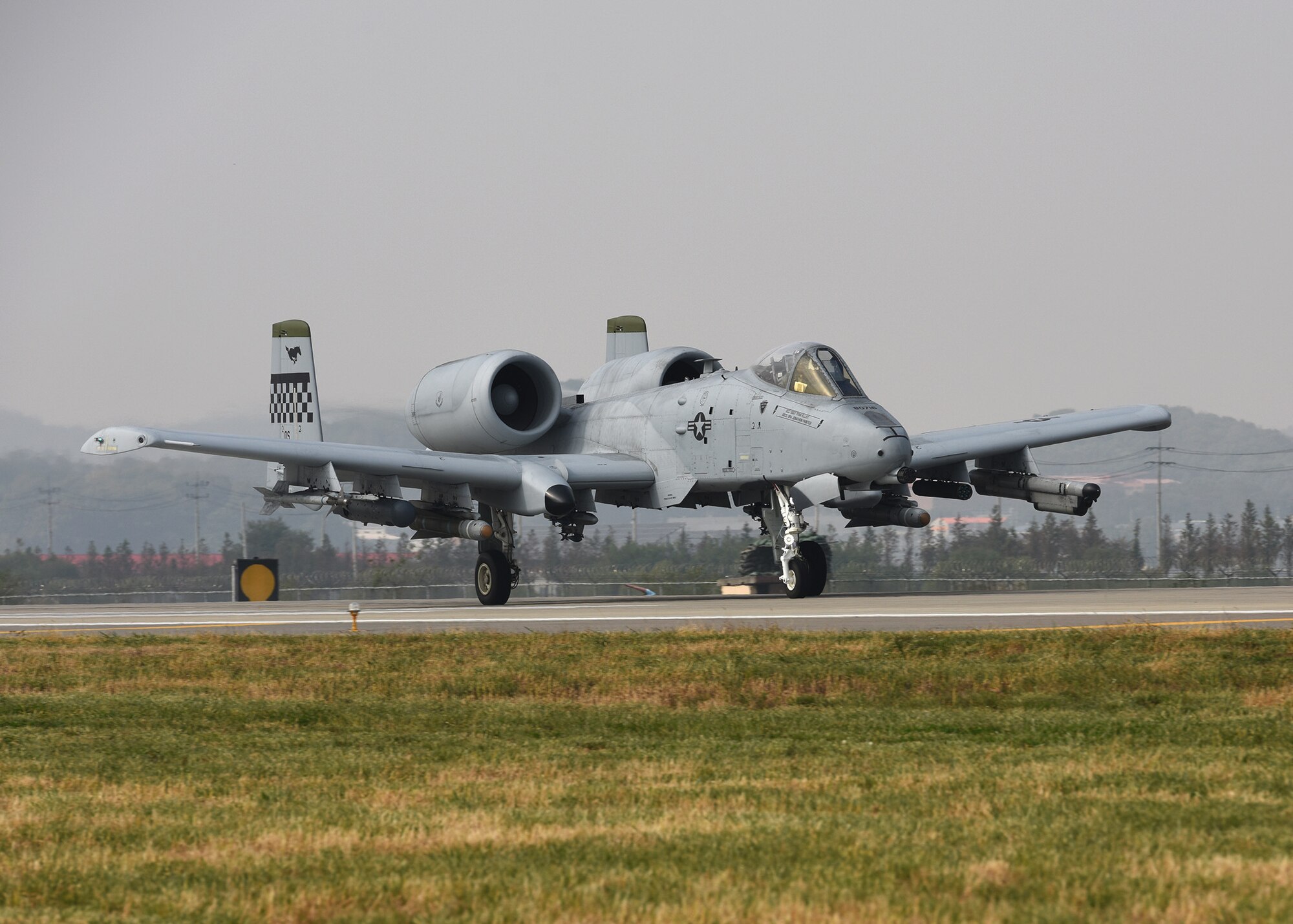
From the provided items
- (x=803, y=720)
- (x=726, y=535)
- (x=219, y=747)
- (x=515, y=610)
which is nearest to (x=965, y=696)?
(x=803, y=720)

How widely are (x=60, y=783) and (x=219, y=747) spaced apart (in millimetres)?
1434

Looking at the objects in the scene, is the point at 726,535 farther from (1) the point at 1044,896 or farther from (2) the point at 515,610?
(1) the point at 1044,896

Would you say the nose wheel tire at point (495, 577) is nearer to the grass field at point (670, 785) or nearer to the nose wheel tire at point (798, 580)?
the nose wheel tire at point (798, 580)

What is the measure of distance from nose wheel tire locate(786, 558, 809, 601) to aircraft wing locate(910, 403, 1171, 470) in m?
2.83

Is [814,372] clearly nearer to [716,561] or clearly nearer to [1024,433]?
[1024,433]

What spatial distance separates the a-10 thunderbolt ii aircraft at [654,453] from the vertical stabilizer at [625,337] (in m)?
2.89

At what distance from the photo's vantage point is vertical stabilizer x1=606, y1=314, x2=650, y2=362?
3503 cm

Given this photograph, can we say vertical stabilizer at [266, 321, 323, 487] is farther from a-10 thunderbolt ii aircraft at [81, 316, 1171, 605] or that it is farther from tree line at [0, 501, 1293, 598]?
tree line at [0, 501, 1293, 598]

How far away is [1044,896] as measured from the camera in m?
5.16

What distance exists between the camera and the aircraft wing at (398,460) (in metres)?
25.1

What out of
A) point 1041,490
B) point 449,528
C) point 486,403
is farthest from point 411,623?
point 1041,490

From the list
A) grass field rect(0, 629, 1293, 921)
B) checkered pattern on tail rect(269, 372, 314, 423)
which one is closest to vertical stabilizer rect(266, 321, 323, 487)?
checkered pattern on tail rect(269, 372, 314, 423)

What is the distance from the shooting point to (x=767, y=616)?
20.2m

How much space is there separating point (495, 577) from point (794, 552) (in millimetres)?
6471
